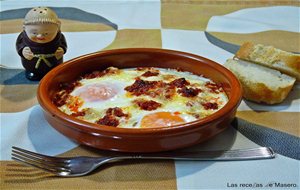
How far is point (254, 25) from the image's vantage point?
1.70 meters

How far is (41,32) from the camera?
1.17 meters

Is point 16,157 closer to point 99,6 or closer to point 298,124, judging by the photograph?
point 298,124

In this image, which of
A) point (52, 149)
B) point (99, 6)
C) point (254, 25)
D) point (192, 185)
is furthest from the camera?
point (99, 6)

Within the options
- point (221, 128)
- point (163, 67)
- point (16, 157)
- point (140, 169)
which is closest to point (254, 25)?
point (163, 67)

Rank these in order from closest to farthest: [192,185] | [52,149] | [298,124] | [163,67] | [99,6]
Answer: [192,185]
[52,149]
[298,124]
[163,67]
[99,6]

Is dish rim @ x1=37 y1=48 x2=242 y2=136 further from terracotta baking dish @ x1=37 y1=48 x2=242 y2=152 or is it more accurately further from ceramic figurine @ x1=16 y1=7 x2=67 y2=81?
ceramic figurine @ x1=16 y1=7 x2=67 y2=81

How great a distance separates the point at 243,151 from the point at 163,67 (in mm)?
433

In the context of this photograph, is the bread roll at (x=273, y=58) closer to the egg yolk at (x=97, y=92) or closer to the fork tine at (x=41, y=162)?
the egg yolk at (x=97, y=92)

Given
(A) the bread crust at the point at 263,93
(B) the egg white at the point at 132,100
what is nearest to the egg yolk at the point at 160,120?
(B) the egg white at the point at 132,100

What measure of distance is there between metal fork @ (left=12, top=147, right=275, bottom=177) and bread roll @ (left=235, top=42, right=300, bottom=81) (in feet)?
1.31

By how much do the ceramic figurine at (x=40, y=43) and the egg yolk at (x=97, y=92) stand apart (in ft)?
0.66

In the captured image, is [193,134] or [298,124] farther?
[298,124]

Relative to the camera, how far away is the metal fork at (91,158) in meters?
0.84

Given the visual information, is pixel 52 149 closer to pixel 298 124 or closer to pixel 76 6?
pixel 298 124
